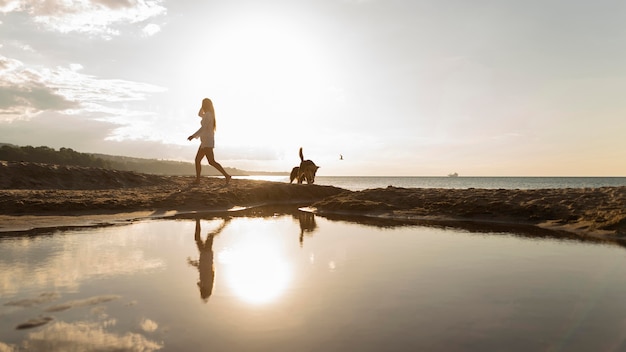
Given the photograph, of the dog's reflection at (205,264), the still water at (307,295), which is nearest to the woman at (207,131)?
the dog's reflection at (205,264)

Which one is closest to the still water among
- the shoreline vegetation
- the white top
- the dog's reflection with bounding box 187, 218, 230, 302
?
the dog's reflection with bounding box 187, 218, 230, 302

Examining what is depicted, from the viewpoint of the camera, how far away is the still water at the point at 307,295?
300cm

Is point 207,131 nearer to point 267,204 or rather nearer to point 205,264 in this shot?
point 267,204

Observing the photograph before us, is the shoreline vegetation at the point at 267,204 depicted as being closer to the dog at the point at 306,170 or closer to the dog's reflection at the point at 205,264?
the dog's reflection at the point at 205,264

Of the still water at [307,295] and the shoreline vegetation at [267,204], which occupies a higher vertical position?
the shoreline vegetation at [267,204]

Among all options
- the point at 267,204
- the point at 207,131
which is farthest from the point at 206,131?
the point at 267,204

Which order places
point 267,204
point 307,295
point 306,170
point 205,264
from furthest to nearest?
point 306,170 < point 267,204 < point 205,264 < point 307,295

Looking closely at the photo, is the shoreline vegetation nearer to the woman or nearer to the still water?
the woman

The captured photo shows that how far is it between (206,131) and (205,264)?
37.3ft

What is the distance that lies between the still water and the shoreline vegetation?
2740mm

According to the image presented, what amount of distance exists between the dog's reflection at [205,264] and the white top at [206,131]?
800cm

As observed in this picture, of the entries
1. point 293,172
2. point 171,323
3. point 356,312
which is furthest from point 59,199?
point 293,172

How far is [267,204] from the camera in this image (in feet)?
58.5

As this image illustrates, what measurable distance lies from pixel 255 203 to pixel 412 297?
1340 cm
